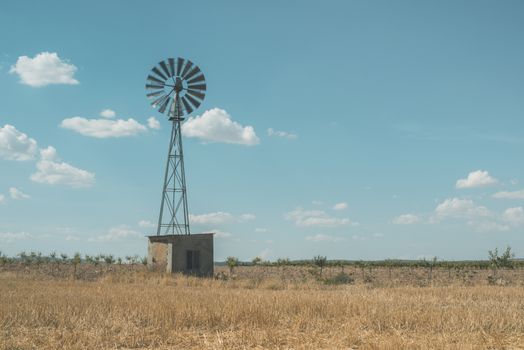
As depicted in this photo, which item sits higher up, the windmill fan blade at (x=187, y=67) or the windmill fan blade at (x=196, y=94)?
the windmill fan blade at (x=187, y=67)

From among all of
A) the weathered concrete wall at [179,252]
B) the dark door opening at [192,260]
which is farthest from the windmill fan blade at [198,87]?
the dark door opening at [192,260]

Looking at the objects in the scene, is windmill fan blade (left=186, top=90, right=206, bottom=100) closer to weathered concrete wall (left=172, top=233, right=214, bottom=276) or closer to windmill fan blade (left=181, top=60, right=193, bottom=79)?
windmill fan blade (left=181, top=60, right=193, bottom=79)

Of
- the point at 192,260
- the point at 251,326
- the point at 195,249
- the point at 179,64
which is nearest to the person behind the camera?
the point at 251,326

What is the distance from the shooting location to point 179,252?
35.7 metres

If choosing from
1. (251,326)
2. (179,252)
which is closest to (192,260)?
(179,252)

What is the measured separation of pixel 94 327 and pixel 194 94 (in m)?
31.7

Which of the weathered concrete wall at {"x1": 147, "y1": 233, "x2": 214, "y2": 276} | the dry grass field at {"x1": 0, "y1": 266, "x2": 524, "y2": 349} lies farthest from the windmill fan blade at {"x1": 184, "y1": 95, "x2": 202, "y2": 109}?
the dry grass field at {"x1": 0, "y1": 266, "x2": 524, "y2": 349}

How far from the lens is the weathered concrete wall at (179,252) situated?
35.3 meters

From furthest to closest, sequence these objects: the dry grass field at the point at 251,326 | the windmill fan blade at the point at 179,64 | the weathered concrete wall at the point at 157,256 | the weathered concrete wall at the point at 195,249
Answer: the windmill fan blade at the point at 179,64
the weathered concrete wall at the point at 157,256
the weathered concrete wall at the point at 195,249
the dry grass field at the point at 251,326

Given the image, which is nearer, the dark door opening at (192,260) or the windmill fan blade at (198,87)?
the dark door opening at (192,260)

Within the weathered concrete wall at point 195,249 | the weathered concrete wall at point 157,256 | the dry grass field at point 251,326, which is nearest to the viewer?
the dry grass field at point 251,326

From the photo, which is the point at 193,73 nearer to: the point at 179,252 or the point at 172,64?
the point at 172,64

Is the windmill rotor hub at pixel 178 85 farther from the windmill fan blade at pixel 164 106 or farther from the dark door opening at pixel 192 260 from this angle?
the dark door opening at pixel 192 260

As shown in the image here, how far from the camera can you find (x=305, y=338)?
10695 millimetres
